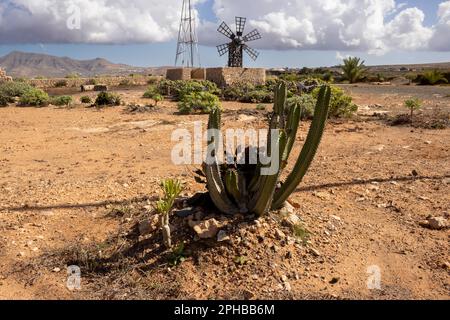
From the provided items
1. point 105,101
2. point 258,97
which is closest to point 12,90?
point 105,101

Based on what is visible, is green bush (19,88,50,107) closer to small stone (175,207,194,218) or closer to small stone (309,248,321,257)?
small stone (175,207,194,218)

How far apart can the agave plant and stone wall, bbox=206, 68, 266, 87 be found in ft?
62.8

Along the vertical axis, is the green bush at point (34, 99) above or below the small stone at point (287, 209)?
above

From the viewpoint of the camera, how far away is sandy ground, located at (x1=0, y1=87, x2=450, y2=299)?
305cm

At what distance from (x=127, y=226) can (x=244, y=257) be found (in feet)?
4.13

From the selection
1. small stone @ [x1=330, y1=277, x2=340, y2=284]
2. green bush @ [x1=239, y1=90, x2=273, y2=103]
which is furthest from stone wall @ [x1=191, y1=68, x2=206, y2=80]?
small stone @ [x1=330, y1=277, x2=340, y2=284]

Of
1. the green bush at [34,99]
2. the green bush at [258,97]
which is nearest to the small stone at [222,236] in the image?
the green bush at [258,97]

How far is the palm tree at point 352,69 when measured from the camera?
106 ft

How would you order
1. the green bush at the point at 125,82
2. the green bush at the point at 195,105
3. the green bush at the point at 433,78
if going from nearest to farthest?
the green bush at the point at 195,105 < the green bush at the point at 433,78 < the green bush at the point at 125,82

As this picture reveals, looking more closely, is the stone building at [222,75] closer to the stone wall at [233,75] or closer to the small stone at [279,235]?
the stone wall at [233,75]

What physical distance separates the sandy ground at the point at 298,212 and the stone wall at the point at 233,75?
1481cm

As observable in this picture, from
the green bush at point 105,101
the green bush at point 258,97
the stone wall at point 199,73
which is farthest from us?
the stone wall at point 199,73

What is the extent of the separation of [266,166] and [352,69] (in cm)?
3199
